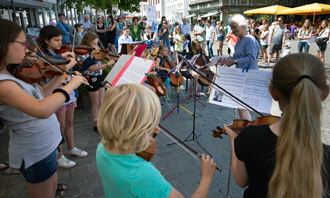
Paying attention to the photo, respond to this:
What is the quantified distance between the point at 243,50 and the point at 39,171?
10.3ft

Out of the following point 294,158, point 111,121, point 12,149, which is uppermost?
point 111,121

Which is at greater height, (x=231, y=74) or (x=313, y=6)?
(x=313, y=6)

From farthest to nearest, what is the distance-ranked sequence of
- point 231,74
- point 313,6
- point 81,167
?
1. point 313,6
2. point 81,167
3. point 231,74

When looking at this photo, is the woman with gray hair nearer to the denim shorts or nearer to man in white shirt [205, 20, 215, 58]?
the denim shorts

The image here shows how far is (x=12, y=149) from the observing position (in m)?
1.62

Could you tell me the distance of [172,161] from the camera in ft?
10.5

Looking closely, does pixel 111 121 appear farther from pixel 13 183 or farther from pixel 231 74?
pixel 13 183

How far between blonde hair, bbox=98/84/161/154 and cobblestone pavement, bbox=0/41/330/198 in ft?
5.99

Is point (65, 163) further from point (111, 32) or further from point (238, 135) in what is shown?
point (111, 32)

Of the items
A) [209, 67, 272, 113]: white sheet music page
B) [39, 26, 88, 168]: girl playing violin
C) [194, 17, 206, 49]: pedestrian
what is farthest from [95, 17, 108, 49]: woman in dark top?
[209, 67, 272, 113]: white sheet music page

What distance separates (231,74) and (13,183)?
293 cm

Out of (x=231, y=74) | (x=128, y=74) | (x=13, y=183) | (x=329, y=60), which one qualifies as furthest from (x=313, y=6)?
(x=13, y=183)

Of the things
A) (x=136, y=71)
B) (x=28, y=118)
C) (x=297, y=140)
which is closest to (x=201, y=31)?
(x=136, y=71)

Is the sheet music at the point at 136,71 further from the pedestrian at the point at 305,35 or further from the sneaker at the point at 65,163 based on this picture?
the pedestrian at the point at 305,35
